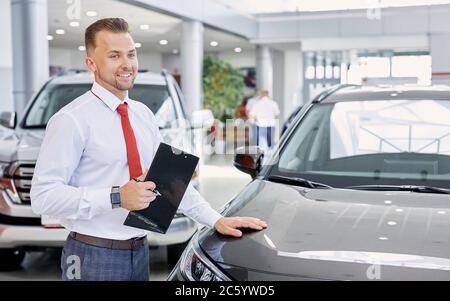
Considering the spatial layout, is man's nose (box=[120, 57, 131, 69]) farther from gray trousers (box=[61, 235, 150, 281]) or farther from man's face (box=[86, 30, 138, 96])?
gray trousers (box=[61, 235, 150, 281])

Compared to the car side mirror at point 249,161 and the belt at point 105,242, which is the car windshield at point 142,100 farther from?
the belt at point 105,242

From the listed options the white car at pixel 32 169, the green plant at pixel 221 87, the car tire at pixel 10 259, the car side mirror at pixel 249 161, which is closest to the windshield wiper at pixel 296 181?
the car side mirror at pixel 249 161

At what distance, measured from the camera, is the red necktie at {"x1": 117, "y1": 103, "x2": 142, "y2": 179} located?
177 centimetres

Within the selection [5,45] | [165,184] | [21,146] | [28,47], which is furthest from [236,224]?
[5,45]

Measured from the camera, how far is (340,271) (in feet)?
5.29

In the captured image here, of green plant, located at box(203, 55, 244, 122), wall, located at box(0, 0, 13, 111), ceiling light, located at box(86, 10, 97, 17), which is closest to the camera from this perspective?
ceiling light, located at box(86, 10, 97, 17)

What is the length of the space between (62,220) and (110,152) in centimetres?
26

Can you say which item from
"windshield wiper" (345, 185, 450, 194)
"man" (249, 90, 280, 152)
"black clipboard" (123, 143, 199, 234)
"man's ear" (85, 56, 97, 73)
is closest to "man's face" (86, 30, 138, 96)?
"man's ear" (85, 56, 97, 73)

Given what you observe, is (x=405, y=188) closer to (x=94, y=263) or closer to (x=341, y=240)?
(x=341, y=240)

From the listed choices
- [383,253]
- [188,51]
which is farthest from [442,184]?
[188,51]

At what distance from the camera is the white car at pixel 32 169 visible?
359 centimetres

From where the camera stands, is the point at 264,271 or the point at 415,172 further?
the point at 415,172

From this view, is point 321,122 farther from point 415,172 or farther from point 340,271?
point 340,271
